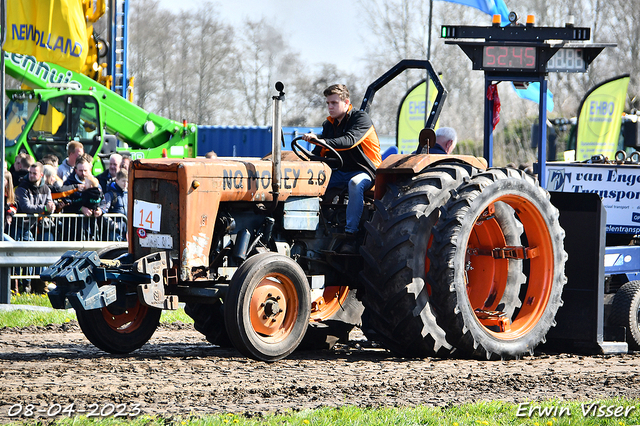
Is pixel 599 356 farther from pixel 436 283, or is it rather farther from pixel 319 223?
pixel 319 223

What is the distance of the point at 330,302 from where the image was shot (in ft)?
25.7

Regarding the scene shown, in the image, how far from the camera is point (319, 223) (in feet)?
23.9

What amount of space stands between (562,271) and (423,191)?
1524 millimetres

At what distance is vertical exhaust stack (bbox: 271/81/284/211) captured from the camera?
6543 mm

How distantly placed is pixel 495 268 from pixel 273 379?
2.59 m

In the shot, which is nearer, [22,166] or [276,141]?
[276,141]

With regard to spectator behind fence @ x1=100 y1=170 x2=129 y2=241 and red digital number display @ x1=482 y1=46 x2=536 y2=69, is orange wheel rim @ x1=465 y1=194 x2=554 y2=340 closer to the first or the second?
red digital number display @ x1=482 y1=46 x2=536 y2=69

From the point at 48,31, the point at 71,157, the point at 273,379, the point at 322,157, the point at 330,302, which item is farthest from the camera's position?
the point at 71,157

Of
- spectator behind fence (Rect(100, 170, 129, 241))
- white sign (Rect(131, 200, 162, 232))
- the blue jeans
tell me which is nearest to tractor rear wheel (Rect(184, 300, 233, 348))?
white sign (Rect(131, 200, 162, 232))

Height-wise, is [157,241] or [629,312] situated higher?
[157,241]

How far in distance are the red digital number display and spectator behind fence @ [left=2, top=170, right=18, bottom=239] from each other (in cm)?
614

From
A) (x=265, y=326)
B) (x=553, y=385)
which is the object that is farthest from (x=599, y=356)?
(x=265, y=326)

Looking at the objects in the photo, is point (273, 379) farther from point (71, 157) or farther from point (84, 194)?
point (71, 157)

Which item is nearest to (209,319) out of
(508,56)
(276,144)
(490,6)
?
(276,144)
